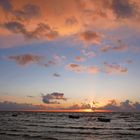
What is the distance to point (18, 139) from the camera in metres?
38.5

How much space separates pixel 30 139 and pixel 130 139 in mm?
15419

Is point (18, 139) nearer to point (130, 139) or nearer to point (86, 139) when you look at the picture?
point (86, 139)

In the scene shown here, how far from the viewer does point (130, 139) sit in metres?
42.4

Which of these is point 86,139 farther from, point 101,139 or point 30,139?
point 30,139

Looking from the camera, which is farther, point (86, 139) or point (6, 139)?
point (86, 139)

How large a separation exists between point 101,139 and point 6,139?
14.1m

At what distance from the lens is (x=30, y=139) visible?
128 feet

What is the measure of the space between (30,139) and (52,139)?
320cm

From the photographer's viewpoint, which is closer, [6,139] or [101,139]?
[6,139]

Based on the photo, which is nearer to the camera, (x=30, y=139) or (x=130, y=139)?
(x=30, y=139)

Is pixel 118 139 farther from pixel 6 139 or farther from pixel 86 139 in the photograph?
pixel 6 139

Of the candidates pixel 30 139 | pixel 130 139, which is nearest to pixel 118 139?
pixel 130 139

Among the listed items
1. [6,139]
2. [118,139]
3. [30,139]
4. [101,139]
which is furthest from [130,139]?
[6,139]

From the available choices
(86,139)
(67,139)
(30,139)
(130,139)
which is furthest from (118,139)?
(30,139)
